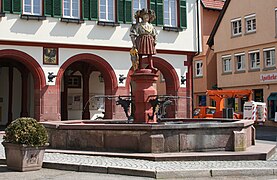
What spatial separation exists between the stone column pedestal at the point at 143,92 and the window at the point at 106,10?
37.6ft

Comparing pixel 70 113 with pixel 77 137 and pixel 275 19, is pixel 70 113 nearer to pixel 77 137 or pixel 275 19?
pixel 275 19

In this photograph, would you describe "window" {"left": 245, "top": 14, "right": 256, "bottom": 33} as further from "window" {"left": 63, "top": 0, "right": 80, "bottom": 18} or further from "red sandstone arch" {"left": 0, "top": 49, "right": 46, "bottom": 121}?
"red sandstone arch" {"left": 0, "top": 49, "right": 46, "bottom": 121}

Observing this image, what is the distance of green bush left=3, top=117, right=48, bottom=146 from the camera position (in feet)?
35.1

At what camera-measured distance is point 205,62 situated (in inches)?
1650

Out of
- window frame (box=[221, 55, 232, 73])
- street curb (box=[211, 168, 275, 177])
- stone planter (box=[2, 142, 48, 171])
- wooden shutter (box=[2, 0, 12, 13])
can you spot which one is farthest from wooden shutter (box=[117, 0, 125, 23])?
street curb (box=[211, 168, 275, 177])

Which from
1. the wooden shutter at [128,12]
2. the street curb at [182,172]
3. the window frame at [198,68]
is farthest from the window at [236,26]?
the street curb at [182,172]

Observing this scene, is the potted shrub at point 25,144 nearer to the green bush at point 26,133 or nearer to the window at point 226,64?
the green bush at point 26,133

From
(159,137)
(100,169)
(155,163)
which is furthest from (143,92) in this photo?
(100,169)

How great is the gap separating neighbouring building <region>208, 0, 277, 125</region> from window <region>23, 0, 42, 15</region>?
17.3 metres

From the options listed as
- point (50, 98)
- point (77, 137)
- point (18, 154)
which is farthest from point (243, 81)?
point (18, 154)

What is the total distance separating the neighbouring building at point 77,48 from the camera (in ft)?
77.4

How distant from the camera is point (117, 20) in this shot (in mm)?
25547

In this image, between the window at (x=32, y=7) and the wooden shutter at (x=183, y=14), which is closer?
the window at (x=32, y=7)

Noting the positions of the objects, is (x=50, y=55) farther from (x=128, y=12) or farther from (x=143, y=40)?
(x=143, y=40)
